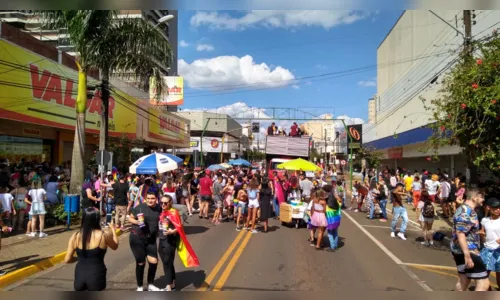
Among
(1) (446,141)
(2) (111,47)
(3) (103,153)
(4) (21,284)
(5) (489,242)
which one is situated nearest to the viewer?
(5) (489,242)

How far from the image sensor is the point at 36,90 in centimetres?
1627

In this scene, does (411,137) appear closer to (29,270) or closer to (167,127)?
(167,127)

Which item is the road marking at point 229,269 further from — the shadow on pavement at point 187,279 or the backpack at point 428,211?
the backpack at point 428,211

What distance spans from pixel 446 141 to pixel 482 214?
107 inches

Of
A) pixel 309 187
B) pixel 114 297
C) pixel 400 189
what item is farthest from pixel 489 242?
pixel 309 187

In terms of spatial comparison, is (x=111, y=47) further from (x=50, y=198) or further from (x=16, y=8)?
(x=16, y=8)

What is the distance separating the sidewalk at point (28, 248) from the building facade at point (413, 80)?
17.3 m

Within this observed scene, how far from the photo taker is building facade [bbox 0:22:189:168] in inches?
584

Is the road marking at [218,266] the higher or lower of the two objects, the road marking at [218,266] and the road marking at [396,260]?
the higher

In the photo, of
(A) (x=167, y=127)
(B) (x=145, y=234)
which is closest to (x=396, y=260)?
(B) (x=145, y=234)

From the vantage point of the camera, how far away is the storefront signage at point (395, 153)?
34.7m

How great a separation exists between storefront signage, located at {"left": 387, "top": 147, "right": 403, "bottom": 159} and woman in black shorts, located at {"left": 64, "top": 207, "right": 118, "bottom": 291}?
33743 mm

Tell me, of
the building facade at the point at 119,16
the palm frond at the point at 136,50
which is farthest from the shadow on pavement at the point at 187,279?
the palm frond at the point at 136,50

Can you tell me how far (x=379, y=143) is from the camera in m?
39.8
